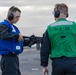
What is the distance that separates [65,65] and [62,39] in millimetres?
395

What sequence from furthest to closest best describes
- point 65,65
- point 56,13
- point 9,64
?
point 9,64, point 56,13, point 65,65

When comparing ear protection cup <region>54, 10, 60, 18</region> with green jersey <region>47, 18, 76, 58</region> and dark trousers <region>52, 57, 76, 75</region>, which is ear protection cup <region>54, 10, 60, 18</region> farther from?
dark trousers <region>52, 57, 76, 75</region>

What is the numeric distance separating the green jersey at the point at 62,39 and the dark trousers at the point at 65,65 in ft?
0.25

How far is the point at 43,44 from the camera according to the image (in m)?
8.96

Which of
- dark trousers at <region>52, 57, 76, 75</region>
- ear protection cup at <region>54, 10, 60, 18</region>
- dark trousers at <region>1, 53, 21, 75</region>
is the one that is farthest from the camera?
dark trousers at <region>1, 53, 21, 75</region>

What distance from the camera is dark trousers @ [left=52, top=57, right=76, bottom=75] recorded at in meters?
8.84

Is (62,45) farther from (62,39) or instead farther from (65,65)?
(65,65)

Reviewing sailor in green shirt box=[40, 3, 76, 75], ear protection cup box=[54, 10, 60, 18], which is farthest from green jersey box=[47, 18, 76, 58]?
ear protection cup box=[54, 10, 60, 18]

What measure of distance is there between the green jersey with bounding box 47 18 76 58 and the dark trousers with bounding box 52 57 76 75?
76 mm

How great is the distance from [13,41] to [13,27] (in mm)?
246

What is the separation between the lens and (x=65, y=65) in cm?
884

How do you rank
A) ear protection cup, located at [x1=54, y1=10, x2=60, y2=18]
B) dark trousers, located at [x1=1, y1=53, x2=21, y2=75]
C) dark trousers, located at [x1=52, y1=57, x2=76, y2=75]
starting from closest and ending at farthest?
dark trousers, located at [x1=52, y1=57, x2=76, y2=75] → ear protection cup, located at [x1=54, y1=10, x2=60, y2=18] → dark trousers, located at [x1=1, y1=53, x2=21, y2=75]

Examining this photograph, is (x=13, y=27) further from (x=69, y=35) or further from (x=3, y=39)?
(x=69, y=35)

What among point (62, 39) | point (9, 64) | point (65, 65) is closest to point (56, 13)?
point (62, 39)
